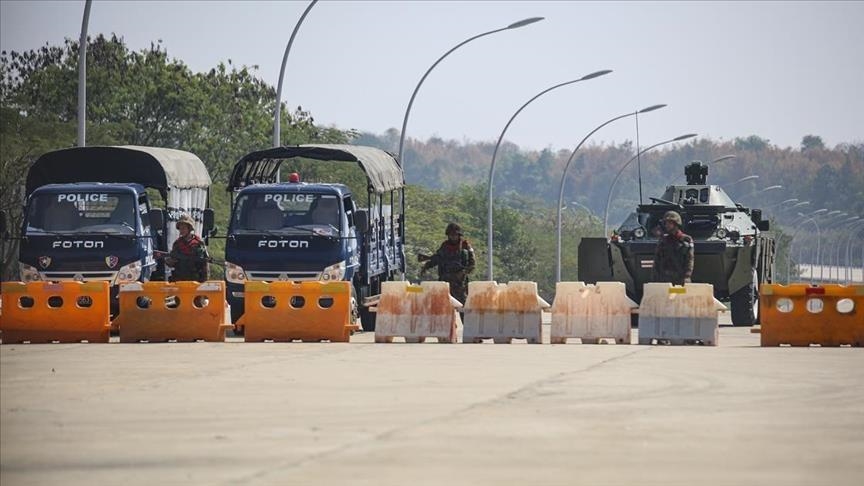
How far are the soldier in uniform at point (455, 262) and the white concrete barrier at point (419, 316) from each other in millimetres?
2270

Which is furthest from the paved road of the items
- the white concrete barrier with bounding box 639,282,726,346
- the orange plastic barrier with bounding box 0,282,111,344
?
the white concrete barrier with bounding box 639,282,726,346

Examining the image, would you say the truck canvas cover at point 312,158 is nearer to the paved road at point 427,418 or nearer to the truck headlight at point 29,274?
the truck headlight at point 29,274

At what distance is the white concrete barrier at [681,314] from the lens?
80.2 ft

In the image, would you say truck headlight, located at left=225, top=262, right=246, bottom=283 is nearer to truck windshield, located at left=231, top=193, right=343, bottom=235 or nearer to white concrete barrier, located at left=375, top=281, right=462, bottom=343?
truck windshield, located at left=231, top=193, right=343, bottom=235

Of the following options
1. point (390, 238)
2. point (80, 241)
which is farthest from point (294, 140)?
point (80, 241)

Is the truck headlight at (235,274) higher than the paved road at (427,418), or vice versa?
the truck headlight at (235,274)

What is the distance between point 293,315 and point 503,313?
2.69m

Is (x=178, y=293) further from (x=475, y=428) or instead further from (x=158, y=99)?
(x=158, y=99)

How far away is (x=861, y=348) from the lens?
2397 cm

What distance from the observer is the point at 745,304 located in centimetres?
3675

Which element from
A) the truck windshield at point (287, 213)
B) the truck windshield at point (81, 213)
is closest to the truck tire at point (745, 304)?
the truck windshield at point (287, 213)

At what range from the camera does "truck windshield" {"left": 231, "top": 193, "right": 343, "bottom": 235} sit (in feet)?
90.9

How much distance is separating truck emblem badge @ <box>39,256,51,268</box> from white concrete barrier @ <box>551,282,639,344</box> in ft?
23.7

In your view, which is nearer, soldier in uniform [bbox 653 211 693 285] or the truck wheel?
soldier in uniform [bbox 653 211 693 285]
